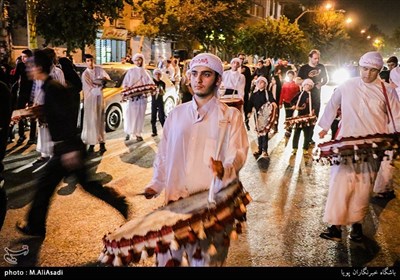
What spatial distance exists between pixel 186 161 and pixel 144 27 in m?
29.6

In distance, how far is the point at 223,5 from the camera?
30.9 metres

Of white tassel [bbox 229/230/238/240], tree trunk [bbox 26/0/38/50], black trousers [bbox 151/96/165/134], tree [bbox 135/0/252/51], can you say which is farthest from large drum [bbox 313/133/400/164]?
tree [bbox 135/0/252/51]

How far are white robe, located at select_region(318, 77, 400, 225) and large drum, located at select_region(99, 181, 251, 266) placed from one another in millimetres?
2492

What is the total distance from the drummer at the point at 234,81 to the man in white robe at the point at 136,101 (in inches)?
85.1

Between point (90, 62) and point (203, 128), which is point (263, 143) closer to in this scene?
point (90, 62)

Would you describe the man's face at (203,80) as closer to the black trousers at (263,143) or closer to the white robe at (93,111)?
the black trousers at (263,143)

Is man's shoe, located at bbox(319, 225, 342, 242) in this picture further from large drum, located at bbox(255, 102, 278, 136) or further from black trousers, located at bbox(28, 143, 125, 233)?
large drum, located at bbox(255, 102, 278, 136)

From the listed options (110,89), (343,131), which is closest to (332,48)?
(110,89)

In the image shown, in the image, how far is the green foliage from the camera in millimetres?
39562

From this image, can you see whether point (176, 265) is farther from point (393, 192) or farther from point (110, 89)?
point (110, 89)

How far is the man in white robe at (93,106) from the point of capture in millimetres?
9391

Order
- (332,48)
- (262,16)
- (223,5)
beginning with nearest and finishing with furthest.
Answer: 1. (223,5)
2. (262,16)
3. (332,48)

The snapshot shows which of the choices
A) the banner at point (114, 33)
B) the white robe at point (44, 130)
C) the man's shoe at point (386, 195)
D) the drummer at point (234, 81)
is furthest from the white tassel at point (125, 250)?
the banner at point (114, 33)
